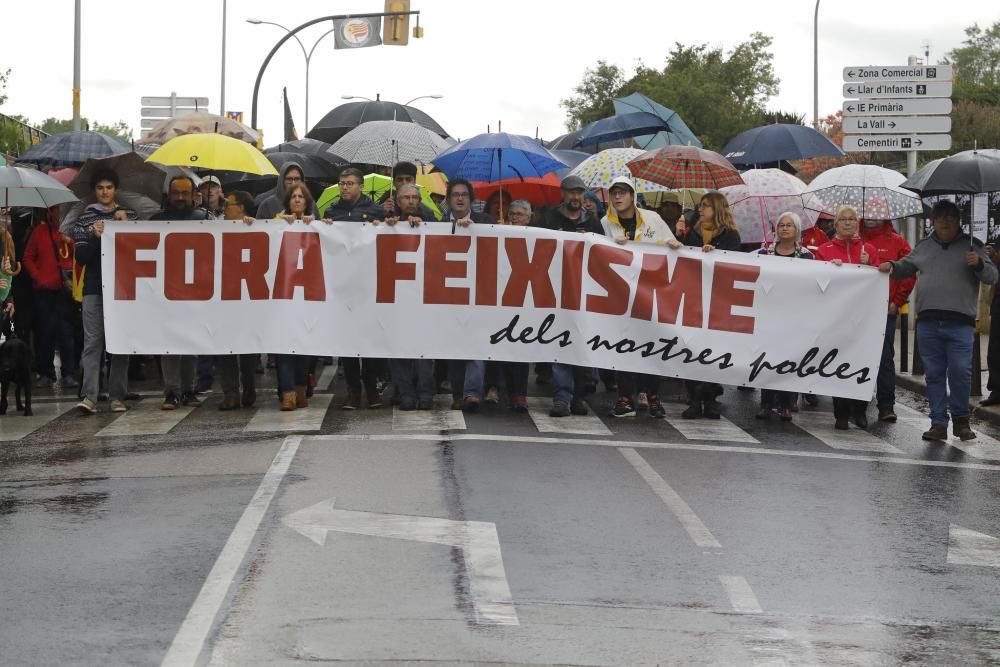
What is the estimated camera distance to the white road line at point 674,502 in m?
8.19

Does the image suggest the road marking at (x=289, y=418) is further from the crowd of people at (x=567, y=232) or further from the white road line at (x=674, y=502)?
the white road line at (x=674, y=502)

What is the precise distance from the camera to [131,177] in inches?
617

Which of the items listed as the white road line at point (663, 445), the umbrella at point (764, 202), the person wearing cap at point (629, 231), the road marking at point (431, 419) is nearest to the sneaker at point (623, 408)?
the person wearing cap at point (629, 231)

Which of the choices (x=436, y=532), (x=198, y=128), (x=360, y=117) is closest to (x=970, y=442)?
(x=436, y=532)

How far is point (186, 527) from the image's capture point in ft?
27.0

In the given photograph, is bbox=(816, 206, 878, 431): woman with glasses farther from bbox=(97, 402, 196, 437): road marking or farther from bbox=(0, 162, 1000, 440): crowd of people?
bbox=(97, 402, 196, 437): road marking

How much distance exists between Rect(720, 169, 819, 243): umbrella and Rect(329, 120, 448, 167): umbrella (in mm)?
3262

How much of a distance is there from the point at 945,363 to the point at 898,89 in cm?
757

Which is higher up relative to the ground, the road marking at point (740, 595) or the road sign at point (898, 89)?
the road sign at point (898, 89)

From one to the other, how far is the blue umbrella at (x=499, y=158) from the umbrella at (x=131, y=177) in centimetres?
284

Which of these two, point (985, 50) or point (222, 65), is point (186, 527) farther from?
point (985, 50)

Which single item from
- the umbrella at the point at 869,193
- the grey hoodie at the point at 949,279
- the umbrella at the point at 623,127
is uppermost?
the umbrella at the point at 623,127

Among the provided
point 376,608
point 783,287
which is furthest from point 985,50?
point 376,608

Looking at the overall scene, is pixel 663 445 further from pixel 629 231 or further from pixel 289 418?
pixel 289 418
